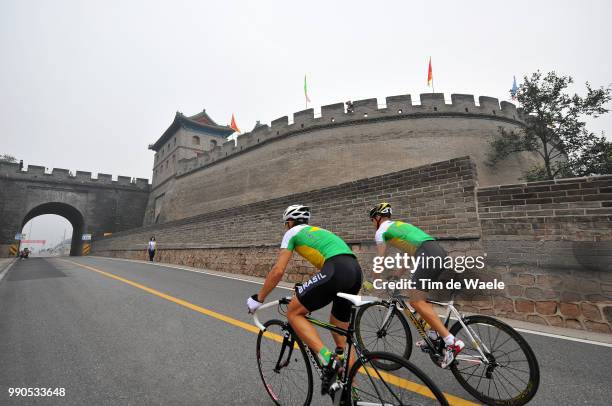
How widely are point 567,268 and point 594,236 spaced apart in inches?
26.8

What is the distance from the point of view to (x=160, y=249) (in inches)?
780

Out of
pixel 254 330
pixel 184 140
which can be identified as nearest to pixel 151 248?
pixel 254 330

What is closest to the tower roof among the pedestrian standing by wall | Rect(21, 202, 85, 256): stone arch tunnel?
Rect(21, 202, 85, 256): stone arch tunnel

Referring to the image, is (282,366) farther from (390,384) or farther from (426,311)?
(426,311)

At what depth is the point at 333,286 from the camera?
2465mm

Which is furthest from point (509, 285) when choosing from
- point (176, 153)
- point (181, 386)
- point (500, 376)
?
point (176, 153)

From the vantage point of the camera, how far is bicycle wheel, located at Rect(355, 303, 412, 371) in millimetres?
3432

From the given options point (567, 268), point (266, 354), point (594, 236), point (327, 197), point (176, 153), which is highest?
point (176, 153)

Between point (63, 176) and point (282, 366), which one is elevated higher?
point (63, 176)

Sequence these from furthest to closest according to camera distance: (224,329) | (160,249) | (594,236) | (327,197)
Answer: (160,249), (327,197), (594,236), (224,329)

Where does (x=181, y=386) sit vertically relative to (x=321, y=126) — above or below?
below

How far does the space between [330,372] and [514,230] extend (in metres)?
5.43

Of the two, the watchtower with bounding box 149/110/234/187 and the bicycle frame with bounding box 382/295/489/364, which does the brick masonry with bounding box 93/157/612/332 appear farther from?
the watchtower with bounding box 149/110/234/187

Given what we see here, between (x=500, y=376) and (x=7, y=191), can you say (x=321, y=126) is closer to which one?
(x=500, y=376)
